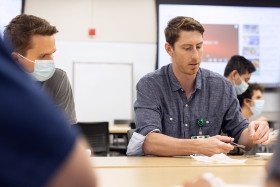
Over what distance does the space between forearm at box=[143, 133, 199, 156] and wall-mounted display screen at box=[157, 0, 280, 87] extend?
158 inches

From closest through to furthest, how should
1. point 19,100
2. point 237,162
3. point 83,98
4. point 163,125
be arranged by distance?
point 19,100 < point 237,162 < point 163,125 < point 83,98


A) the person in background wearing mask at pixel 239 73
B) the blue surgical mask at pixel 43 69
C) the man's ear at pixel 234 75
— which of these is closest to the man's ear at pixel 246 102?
the person in background wearing mask at pixel 239 73

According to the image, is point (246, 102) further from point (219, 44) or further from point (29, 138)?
point (29, 138)

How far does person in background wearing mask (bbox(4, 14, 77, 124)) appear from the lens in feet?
8.02

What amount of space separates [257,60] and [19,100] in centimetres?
621

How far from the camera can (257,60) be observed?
620 cm

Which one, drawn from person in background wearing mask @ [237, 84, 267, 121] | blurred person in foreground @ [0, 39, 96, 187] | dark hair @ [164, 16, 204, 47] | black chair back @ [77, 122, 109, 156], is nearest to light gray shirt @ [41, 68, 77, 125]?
dark hair @ [164, 16, 204, 47]

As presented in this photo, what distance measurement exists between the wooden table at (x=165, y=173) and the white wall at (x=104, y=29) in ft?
14.2

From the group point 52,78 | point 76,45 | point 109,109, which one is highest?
point 76,45

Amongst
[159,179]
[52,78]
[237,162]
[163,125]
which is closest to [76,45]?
[52,78]

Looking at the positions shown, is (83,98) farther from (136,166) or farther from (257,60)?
(136,166)

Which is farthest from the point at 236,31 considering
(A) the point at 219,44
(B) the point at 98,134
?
(B) the point at 98,134

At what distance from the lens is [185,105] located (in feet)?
7.43

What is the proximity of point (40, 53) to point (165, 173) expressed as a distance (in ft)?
5.20
